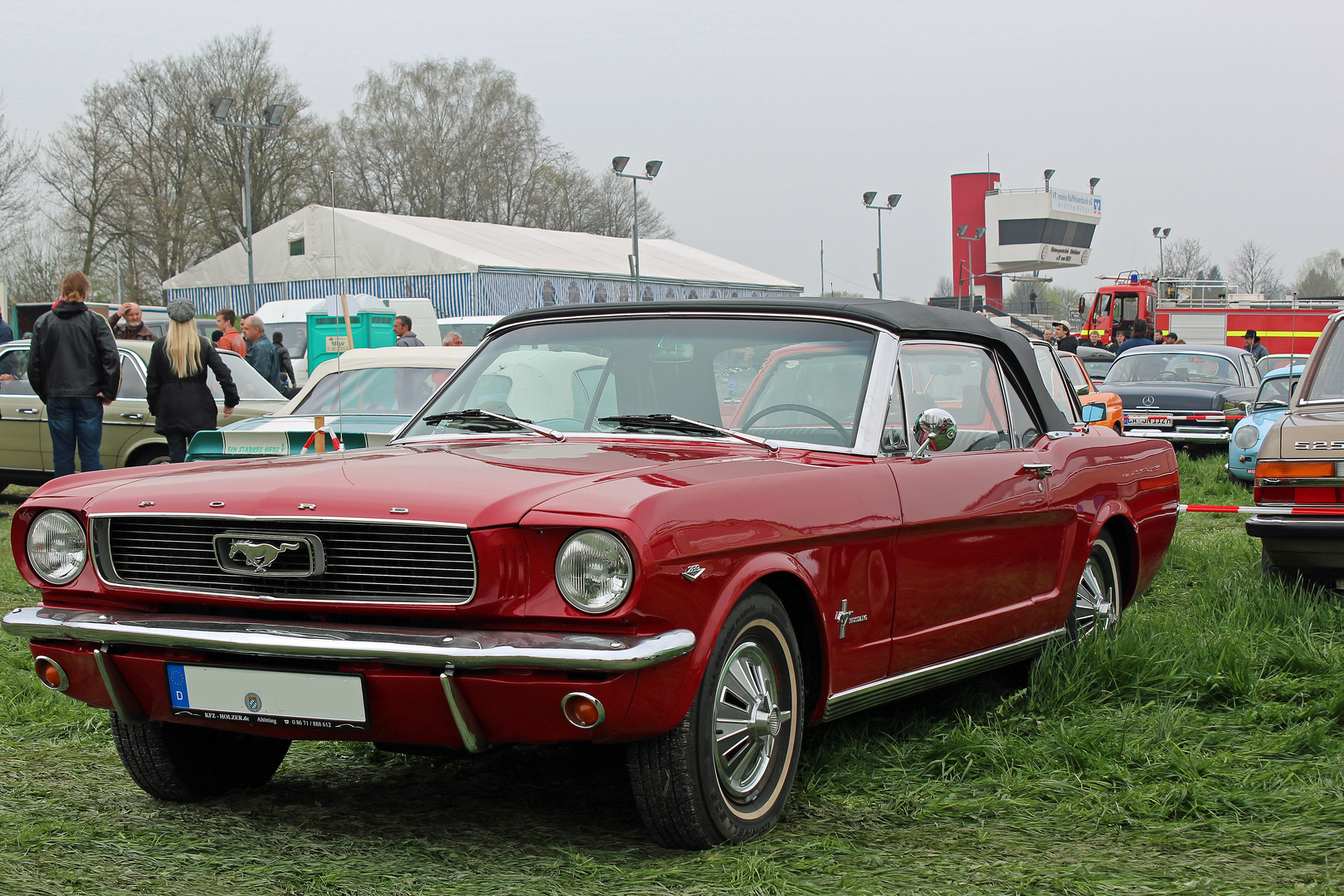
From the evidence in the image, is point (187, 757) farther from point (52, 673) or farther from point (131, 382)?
point (131, 382)

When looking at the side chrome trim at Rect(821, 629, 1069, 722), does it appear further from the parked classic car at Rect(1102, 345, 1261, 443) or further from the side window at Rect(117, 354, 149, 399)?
the parked classic car at Rect(1102, 345, 1261, 443)

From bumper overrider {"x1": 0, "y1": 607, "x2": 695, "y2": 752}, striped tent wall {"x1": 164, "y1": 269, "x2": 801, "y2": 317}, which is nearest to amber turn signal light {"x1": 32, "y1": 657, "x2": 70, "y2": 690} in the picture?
bumper overrider {"x1": 0, "y1": 607, "x2": 695, "y2": 752}

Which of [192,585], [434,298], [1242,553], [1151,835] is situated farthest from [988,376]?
[434,298]

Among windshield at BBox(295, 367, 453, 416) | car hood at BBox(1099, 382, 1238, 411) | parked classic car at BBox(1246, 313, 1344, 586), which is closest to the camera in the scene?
parked classic car at BBox(1246, 313, 1344, 586)

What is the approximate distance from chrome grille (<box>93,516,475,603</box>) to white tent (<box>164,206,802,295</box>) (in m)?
33.6

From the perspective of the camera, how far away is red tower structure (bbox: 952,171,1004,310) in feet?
290

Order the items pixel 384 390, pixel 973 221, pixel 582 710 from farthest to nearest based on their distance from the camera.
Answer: pixel 973 221 < pixel 384 390 < pixel 582 710

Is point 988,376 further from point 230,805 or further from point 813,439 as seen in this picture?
point 230,805

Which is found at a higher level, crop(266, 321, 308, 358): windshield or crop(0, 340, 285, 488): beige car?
crop(266, 321, 308, 358): windshield

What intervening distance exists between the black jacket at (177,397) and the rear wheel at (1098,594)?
23.5 ft

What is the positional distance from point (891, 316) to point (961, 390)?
0.63 meters

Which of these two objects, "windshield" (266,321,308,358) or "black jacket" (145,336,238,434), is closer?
"black jacket" (145,336,238,434)

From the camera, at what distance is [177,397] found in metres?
10.6

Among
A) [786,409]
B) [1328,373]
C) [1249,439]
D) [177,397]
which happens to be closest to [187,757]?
[786,409]
